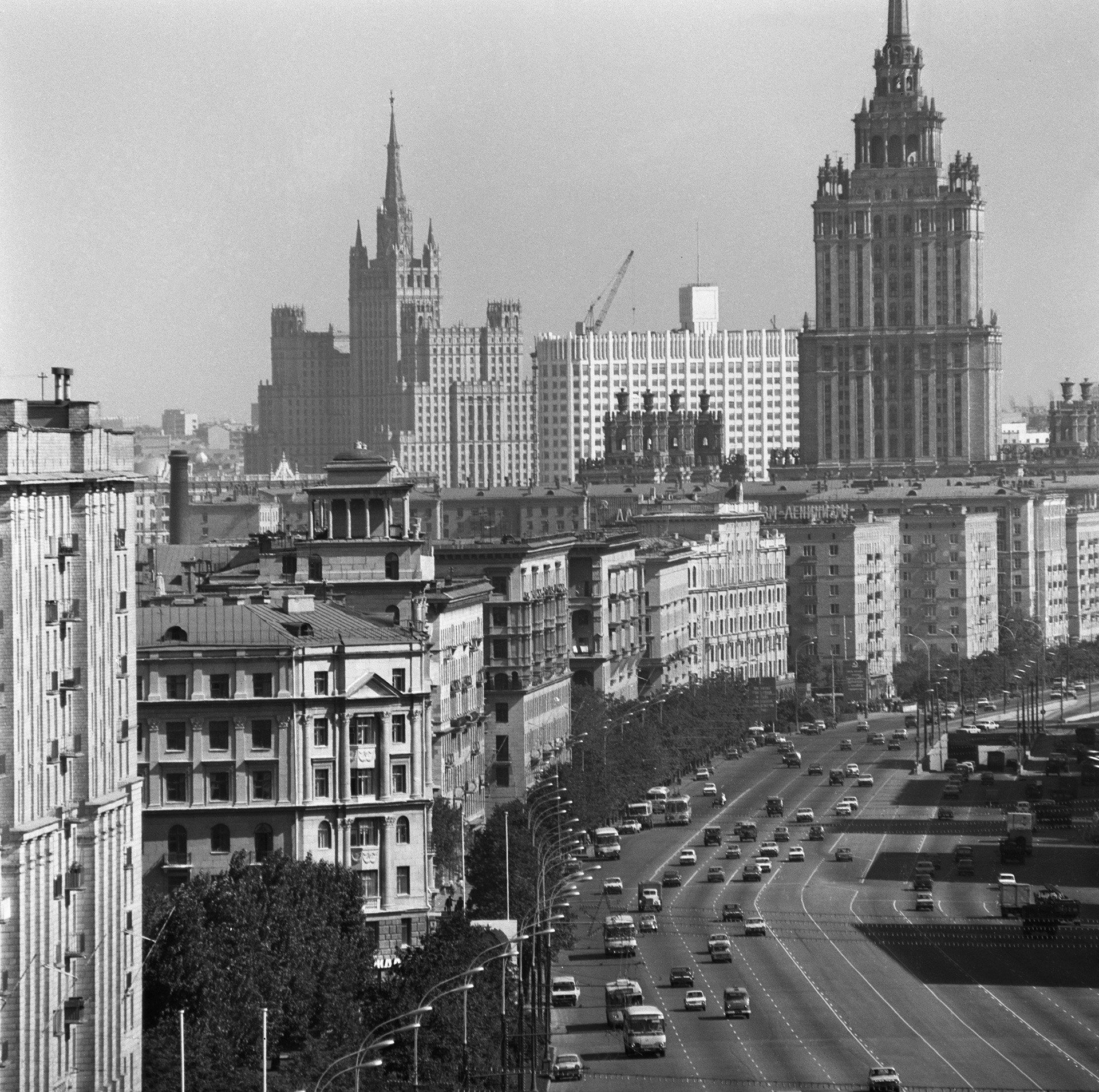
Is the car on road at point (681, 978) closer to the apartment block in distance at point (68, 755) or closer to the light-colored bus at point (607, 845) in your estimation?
the light-colored bus at point (607, 845)

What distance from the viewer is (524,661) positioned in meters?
198

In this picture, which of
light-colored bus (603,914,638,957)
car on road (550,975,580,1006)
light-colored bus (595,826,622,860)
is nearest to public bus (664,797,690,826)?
light-colored bus (595,826,622,860)

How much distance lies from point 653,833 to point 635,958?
46.7m

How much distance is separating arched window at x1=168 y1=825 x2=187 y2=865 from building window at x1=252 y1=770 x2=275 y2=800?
2781 mm

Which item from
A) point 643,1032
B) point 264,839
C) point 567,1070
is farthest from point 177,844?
point 567,1070

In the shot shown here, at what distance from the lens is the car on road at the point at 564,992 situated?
437 ft

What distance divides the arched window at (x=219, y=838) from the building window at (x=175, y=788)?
1.41 m

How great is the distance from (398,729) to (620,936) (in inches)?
551

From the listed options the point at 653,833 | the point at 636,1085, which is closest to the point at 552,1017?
the point at 636,1085

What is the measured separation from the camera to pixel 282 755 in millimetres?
137750

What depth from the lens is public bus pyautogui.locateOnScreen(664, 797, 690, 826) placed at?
196750 mm

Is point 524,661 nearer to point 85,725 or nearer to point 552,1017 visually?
point 552,1017

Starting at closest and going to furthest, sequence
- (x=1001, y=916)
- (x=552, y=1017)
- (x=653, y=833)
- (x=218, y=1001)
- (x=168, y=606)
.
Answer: (x=218, y=1001), (x=552, y=1017), (x=168, y=606), (x=1001, y=916), (x=653, y=833)

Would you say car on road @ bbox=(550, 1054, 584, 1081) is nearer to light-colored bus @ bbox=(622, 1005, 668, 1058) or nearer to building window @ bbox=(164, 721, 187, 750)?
light-colored bus @ bbox=(622, 1005, 668, 1058)
